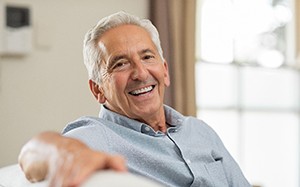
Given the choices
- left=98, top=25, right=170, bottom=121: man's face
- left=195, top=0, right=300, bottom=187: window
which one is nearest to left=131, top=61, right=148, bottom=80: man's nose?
left=98, top=25, right=170, bottom=121: man's face

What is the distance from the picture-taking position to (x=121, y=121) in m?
1.84

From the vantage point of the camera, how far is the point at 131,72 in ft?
6.12

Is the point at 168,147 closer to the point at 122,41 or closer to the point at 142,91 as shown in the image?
the point at 142,91

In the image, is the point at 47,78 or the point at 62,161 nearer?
the point at 62,161

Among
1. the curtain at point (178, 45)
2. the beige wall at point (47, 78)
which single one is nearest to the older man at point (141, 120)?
the beige wall at point (47, 78)

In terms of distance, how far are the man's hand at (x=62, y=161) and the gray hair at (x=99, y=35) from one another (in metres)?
0.90

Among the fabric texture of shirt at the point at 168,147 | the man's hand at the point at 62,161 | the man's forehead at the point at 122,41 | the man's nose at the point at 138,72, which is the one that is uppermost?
the man's forehead at the point at 122,41

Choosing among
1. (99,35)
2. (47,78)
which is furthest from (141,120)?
(47,78)

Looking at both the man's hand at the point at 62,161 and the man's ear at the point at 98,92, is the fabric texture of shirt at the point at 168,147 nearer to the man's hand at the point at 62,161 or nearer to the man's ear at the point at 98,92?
the man's ear at the point at 98,92

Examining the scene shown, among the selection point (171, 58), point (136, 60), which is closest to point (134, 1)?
point (171, 58)

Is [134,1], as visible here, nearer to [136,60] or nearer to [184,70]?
[184,70]

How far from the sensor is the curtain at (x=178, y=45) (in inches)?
143

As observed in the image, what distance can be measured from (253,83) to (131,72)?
2.78m

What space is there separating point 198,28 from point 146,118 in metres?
2.26
